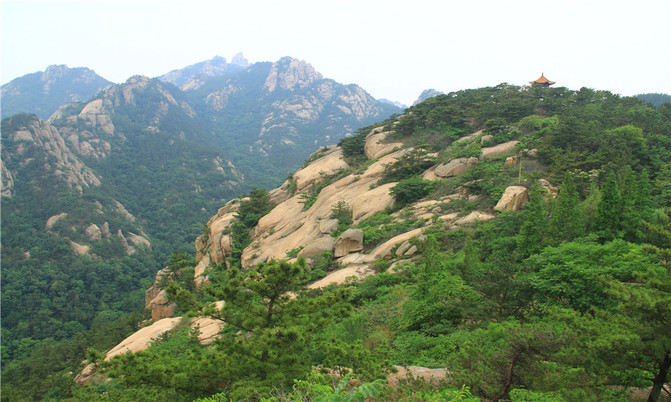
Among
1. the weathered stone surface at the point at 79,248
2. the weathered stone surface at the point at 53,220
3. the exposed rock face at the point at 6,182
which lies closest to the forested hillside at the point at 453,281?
the weathered stone surface at the point at 79,248

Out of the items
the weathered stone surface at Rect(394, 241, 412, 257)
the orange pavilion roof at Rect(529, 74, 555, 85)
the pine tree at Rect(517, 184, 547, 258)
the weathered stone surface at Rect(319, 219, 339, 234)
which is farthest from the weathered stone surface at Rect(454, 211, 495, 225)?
the orange pavilion roof at Rect(529, 74, 555, 85)

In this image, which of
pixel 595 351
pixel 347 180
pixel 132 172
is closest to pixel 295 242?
pixel 347 180

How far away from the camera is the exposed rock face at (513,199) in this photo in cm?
1460

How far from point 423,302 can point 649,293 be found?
16.3 feet

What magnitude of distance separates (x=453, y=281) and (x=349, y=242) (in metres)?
7.77

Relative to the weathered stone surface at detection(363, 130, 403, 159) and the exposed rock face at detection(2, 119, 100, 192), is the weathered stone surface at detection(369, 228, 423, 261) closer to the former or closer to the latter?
the weathered stone surface at detection(363, 130, 403, 159)

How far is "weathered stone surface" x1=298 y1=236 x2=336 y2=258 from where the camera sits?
17125 millimetres

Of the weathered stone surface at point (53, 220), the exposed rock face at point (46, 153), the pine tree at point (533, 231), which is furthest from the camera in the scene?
the exposed rock face at point (46, 153)

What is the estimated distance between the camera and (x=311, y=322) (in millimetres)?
7051

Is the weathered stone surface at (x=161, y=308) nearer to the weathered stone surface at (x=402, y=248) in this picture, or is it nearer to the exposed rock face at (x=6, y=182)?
the weathered stone surface at (x=402, y=248)

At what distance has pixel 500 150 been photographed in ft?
66.5

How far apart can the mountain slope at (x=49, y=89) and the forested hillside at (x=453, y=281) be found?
180m

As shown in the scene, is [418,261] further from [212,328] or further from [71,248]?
[71,248]

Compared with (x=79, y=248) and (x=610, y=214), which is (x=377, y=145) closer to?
→ (x=610, y=214)
